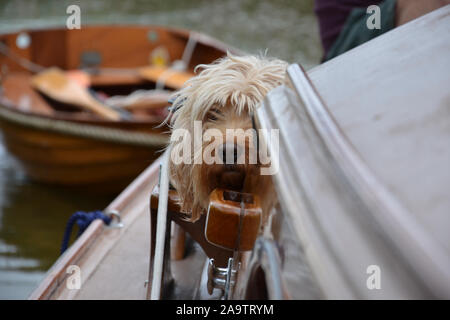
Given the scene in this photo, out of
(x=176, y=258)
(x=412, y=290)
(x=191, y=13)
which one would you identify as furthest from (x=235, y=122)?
(x=191, y=13)

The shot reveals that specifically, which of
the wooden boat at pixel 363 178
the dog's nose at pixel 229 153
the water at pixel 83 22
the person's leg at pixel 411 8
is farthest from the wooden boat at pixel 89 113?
the wooden boat at pixel 363 178

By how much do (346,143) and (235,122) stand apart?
48 cm

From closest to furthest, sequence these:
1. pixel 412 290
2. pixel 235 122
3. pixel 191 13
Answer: pixel 412 290 → pixel 235 122 → pixel 191 13

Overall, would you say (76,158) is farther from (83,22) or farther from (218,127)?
(83,22)

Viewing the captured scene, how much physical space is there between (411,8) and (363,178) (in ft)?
4.28

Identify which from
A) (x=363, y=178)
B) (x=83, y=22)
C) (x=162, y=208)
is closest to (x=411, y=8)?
(x=162, y=208)

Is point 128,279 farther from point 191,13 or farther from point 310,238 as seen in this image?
point 191,13

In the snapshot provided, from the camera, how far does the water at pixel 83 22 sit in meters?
3.72

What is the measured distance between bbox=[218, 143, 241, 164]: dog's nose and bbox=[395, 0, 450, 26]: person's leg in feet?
2.84

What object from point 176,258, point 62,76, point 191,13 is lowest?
point 176,258

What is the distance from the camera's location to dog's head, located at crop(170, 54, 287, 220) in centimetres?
103

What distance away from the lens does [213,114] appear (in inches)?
44.8
